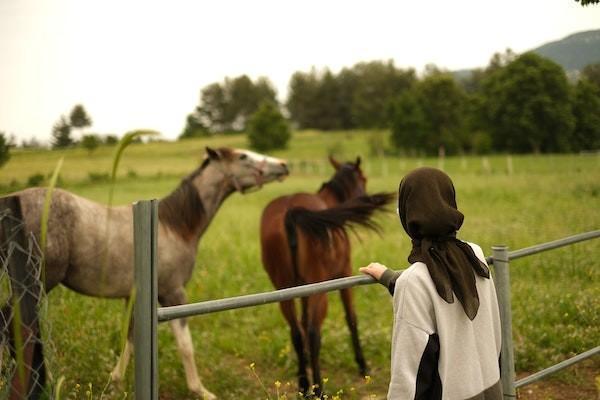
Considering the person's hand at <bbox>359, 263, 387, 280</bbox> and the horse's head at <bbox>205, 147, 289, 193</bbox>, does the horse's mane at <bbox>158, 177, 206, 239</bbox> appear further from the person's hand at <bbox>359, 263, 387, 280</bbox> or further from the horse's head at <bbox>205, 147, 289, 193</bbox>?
the person's hand at <bbox>359, 263, 387, 280</bbox>

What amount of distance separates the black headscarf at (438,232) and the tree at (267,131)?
45842 mm

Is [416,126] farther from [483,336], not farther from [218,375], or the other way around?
[483,336]

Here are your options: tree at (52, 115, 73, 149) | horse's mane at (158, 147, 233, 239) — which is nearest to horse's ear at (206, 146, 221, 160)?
horse's mane at (158, 147, 233, 239)

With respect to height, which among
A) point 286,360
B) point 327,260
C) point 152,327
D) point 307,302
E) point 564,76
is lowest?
point 286,360

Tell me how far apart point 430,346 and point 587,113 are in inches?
202

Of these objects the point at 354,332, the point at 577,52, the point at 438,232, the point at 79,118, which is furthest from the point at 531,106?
the point at 79,118

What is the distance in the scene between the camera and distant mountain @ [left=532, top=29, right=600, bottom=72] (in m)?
5.59

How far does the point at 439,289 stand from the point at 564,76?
16.5 feet

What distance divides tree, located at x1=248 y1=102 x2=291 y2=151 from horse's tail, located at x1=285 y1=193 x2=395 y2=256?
43351 mm

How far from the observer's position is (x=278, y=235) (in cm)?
462

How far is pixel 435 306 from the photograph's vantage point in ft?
5.50

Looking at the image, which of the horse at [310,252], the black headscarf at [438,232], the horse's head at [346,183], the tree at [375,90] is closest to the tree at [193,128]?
the tree at [375,90]

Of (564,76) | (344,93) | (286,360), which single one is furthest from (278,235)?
(344,93)

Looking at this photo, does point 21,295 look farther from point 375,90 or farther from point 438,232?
point 375,90
